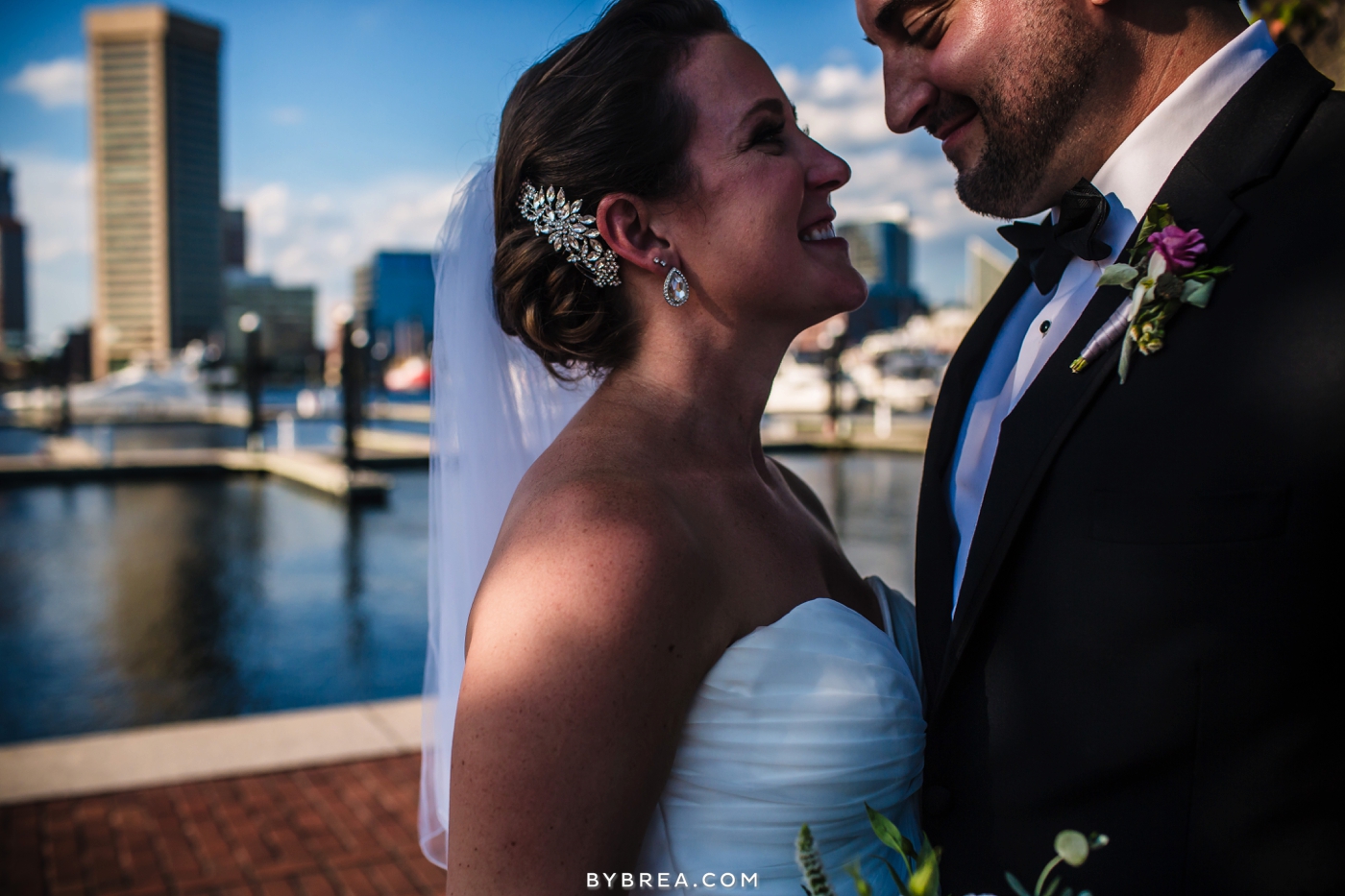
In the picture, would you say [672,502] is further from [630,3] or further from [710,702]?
[630,3]

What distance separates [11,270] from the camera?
144m

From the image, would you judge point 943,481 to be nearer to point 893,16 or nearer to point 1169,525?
point 1169,525

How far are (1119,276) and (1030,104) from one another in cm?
48

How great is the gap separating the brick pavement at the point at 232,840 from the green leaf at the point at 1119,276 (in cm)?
333

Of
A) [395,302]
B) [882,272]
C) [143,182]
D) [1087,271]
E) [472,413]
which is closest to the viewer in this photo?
[1087,271]

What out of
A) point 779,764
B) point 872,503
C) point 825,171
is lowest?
point 872,503

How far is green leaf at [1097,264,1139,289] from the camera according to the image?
1498mm

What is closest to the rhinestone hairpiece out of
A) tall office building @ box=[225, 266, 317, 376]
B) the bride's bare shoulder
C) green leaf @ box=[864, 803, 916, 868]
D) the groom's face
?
the bride's bare shoulder

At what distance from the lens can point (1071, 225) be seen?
183 cm

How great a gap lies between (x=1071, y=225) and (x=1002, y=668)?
2.84 feet

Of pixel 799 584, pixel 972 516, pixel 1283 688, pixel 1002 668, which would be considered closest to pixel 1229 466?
pixel 1283 688

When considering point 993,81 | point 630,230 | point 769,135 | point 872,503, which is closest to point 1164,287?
point 993,81

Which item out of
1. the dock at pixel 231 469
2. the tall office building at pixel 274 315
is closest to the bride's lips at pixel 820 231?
the dock at pixel 231 469

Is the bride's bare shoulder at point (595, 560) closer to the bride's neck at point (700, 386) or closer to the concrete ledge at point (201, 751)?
the bride's neck at point (700, 386)
